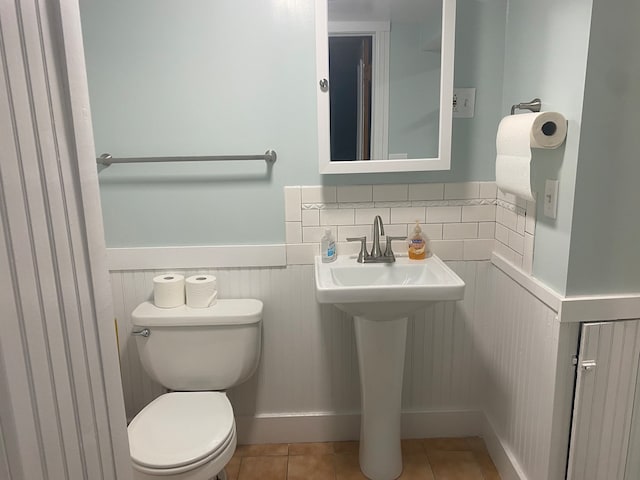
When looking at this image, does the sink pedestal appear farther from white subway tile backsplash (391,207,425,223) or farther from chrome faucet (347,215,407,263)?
white subway tile backsplash (391,207,425,223)

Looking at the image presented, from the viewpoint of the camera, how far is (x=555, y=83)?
1465 mm

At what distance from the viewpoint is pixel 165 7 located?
5.88 ft

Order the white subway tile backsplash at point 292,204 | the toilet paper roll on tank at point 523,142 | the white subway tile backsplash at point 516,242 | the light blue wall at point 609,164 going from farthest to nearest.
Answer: the white subway tile backsplash at point 292,204
the white subway tile backsplash at point 516,242
the toilet paper roll on tank at point 523,142
the light blue wall at point 609,164

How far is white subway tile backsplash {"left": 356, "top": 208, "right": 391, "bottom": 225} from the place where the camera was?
197 centimetres

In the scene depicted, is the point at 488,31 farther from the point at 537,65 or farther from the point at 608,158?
the point at 608,158

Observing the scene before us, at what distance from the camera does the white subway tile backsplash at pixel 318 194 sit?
1939 mm

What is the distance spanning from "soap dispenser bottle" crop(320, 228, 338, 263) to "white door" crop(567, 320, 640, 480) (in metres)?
0.91

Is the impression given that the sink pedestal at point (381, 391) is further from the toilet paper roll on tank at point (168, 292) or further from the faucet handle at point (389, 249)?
the toilet paper roll on tank at point (168, 292)

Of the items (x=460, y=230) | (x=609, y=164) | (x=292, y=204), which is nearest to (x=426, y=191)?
(x=460, y=230)

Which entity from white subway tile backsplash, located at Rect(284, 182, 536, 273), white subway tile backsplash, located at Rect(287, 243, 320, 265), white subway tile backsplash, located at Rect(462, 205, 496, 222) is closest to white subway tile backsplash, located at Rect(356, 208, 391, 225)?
white subway tile backsplash, located at Rect(284, 182, 536, 273)

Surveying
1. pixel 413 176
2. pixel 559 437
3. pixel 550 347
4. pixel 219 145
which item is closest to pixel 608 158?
pixel 550 347

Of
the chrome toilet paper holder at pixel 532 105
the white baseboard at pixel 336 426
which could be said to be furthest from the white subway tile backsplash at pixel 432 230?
the white baseboard at pixel 336 426

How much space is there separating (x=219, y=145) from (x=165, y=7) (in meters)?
0.53

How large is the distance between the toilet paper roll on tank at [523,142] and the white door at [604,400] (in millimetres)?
472
